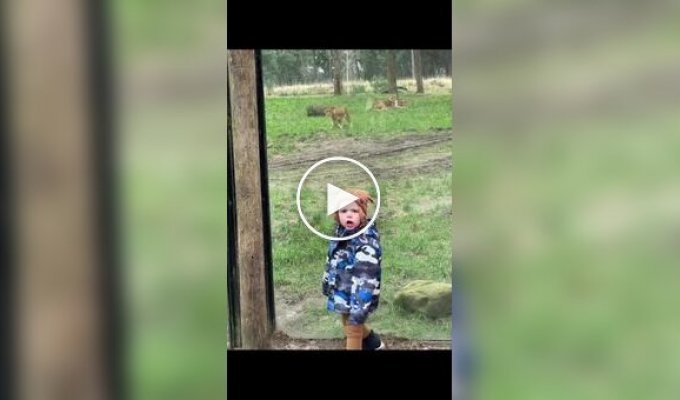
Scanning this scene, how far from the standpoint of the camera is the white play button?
6.25 ft

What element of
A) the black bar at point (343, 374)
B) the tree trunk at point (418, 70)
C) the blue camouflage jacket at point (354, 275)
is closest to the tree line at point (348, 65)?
the tree trunk at point (418, 70)

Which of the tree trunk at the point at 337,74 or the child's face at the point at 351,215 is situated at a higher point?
the tree trunk at the point at 337,74

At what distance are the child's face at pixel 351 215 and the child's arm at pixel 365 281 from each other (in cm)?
6

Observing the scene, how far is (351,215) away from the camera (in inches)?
75.5

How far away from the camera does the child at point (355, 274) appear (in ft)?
6.30

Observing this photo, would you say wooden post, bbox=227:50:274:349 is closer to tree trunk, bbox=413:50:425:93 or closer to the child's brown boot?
the child's brown boot
